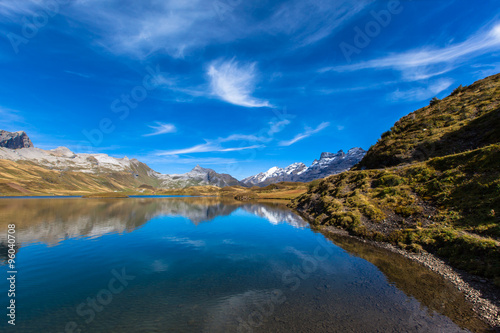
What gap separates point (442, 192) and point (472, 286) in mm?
22330

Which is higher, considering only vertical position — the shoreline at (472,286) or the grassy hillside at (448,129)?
the grassy hillside at (448,129)

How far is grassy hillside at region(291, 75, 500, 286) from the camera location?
2458 centimetres

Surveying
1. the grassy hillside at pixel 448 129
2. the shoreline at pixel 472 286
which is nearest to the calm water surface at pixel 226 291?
the shoreline at pixel 472 286

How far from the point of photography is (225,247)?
35.8 metres

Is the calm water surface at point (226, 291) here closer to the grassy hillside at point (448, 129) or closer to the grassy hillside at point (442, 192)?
the grassy hillside at point (442, 192)

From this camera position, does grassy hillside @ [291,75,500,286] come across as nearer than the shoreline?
No

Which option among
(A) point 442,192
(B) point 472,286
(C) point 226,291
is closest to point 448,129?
(A) point 442,192

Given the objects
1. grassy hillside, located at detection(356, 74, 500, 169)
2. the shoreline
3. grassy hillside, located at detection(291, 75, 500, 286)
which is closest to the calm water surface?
the shoreline

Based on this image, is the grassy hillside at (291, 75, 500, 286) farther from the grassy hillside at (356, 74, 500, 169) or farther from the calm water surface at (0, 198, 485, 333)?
the calm water surface at (0, 198, 485, 333)

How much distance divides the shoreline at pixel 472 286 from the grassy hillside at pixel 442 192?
950 mm

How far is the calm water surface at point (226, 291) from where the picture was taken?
14531 mm

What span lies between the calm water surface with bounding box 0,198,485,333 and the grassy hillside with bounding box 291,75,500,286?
19.5ft

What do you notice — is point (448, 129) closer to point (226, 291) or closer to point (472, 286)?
point (472, 286)

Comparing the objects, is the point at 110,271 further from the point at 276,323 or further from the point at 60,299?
the point at 276,323
